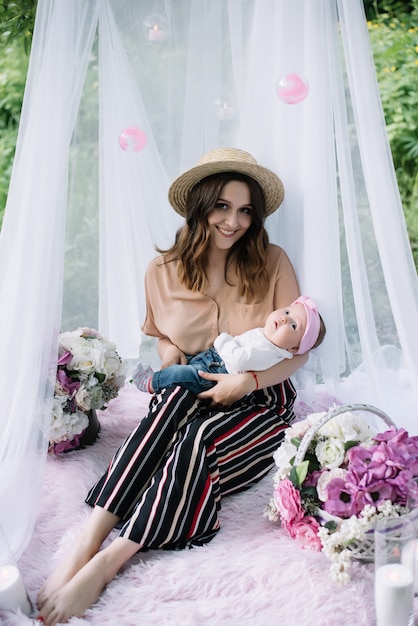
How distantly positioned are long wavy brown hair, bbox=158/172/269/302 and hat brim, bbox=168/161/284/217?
0.06 feet

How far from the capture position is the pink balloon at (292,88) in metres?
1.98

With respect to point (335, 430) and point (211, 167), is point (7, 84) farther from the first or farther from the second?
point (335, 430)

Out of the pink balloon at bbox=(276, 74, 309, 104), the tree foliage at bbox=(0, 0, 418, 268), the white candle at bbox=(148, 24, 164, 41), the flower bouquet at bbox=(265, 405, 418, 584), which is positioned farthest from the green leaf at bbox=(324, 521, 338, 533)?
the tree foliage at bbox=(0, 0, 418, 268)

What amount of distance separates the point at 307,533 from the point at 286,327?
1.89 feet

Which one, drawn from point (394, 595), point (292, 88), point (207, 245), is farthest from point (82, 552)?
point (292, 88)

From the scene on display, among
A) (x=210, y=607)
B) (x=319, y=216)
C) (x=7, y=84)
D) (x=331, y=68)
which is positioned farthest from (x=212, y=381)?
(x=7, y=84)

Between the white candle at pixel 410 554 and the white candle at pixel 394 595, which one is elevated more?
the white candle at pixel 410 554

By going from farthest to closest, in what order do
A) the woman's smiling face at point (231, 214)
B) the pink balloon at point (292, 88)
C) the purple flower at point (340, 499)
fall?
the woman's smiling face at point (231, 214), the pink balloon at point (292, 88), the purple flower at point (340, 499)

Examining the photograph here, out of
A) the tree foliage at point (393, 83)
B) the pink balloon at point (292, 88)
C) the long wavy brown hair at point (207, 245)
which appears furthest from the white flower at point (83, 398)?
the tree foliage at point (393, 83)

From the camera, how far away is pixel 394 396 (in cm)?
207

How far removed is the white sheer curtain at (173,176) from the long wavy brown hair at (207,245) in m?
0.12

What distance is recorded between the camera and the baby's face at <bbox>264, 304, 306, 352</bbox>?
199 centimetres

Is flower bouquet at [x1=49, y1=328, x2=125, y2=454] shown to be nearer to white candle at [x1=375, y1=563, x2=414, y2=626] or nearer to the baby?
the baby

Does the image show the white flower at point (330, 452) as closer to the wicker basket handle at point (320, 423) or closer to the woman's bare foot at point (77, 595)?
the wicker basket handle at point (320, 423)
